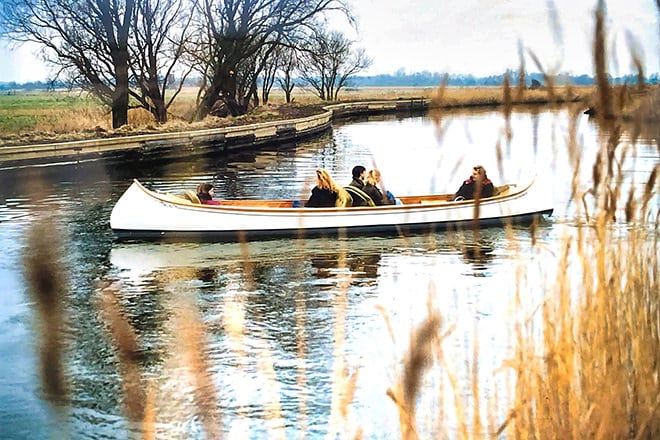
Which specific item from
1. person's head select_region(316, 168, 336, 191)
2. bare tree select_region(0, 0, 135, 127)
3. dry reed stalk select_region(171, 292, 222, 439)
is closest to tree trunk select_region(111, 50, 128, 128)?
bare tree select_region(0, 0, 135, 127)

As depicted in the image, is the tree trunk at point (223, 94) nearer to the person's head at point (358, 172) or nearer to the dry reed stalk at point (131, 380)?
the person's head at point (358, 172)

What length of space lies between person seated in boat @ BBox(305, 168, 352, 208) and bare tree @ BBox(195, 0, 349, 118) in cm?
1284

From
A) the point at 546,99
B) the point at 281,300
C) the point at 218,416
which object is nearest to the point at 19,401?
the point at 218,416

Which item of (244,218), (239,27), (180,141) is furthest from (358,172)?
(239,27)

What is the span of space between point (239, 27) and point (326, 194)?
46.6 feet

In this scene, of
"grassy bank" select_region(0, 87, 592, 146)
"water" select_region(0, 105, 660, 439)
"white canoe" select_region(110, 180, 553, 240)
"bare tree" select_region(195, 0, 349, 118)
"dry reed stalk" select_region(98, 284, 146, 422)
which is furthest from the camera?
"bare tree" select_region(195, 0, 349, 118)

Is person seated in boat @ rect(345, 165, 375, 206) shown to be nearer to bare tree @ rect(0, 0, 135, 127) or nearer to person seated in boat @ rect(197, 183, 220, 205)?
person seated in boat @ rect(197, 183, 220, 205)

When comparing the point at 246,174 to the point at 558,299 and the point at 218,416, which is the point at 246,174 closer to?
the point at 218,416

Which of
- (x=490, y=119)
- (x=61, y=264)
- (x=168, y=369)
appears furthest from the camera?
(x=490, y=119)

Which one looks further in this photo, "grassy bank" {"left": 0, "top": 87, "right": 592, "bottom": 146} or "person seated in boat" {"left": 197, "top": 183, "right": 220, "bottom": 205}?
"grassy bank" {"left": 0, "top": 87, "right": 592, "bottom": 146}

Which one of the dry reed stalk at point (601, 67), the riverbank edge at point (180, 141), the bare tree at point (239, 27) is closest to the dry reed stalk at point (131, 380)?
the dry reed stalk at point (601, 67)

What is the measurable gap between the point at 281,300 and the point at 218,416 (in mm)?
2892

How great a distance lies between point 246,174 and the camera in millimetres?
17797

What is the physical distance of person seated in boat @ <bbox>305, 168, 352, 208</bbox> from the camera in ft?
34.1
